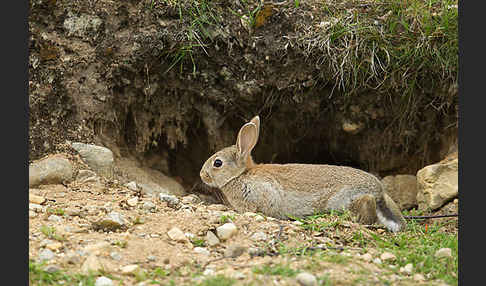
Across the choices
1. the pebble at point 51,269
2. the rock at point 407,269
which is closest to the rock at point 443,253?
the rock at point 407,269

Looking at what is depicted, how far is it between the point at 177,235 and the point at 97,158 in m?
2.00

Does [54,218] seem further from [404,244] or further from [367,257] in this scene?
[404,244]

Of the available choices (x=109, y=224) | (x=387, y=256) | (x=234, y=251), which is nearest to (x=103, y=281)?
(x=109, y=224)

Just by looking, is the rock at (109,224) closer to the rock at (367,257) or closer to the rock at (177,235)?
the rock at (177,235)

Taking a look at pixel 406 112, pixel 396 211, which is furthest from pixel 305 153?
pixel 396 211

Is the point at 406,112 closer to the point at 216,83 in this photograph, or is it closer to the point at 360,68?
the point at 360,68

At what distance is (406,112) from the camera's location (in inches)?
247

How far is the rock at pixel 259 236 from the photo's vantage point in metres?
3.99

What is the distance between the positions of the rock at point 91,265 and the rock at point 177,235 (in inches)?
27.5

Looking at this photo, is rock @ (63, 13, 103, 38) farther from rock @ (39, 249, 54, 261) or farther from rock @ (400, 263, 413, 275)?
rock @ (400, 263, 413, 275)

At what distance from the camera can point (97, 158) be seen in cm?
549

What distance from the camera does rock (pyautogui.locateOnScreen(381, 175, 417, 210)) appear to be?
21.2 ft

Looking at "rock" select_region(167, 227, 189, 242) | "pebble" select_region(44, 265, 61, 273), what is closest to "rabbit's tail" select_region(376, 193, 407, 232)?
"rock" select_region(167, 227, 189, 242)

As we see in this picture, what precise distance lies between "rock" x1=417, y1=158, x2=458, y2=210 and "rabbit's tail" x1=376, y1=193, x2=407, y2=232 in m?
0.95
